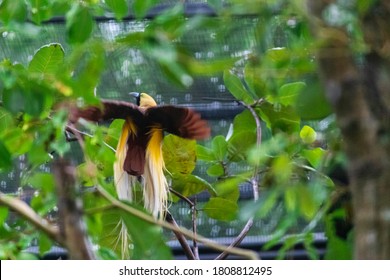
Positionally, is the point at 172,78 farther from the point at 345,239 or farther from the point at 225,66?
the point at 345,239

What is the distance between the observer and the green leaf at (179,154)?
3.22ft

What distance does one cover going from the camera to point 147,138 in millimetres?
1046

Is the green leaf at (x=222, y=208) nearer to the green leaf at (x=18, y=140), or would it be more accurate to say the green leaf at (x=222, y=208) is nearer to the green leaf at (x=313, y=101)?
the green leaf at (x=18, y=140)

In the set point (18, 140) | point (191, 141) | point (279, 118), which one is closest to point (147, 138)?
point (191, 141)

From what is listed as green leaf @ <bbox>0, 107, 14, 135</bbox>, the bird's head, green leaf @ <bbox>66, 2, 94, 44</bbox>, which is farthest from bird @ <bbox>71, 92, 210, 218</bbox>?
green leaf @ <bbox>66, 2, 94, 44</bbox>

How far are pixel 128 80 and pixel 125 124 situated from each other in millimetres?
66

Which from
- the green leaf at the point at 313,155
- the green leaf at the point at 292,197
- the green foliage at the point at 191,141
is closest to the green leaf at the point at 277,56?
the green foliage at the point at 191,141

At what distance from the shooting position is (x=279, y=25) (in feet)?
2.17

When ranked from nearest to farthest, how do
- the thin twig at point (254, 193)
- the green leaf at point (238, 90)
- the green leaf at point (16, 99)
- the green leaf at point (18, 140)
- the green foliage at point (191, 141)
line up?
the green foliage at point (191, 141) → the green leaf at point (16, 99) → the green leaf at point (18, 140) → the thin twig at point (254, 193) → the green leaf at point (238, 90)

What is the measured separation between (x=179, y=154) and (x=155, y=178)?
50 millimetres

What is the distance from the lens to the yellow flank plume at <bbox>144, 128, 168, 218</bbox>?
101 centimetres

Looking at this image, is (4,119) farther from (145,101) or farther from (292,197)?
(292,197)

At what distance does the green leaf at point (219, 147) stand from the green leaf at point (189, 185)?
40 millimetres
